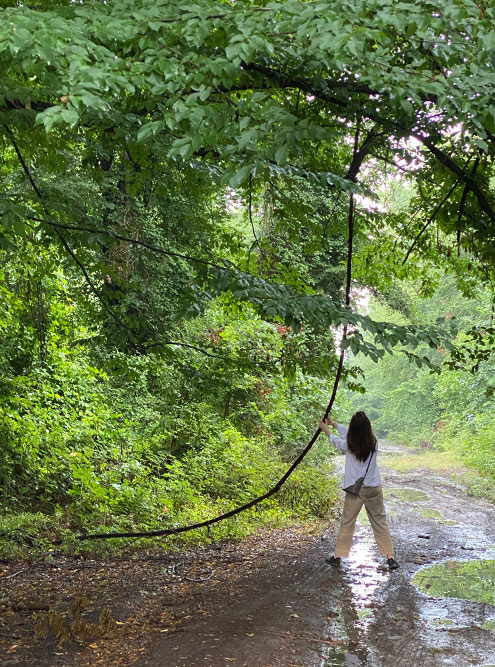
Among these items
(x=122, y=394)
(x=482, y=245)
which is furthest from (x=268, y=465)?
(x=482, y=245)

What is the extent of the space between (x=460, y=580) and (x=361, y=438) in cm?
196

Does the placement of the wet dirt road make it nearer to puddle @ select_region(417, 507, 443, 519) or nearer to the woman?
the woman

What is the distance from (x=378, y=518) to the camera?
7875 mm

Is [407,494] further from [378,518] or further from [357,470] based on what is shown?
[357,470]

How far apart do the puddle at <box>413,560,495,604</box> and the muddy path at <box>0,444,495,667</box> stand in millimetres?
29

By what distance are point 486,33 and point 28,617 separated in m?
5.84

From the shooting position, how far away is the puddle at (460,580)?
21.9ft

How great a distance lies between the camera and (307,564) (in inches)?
321

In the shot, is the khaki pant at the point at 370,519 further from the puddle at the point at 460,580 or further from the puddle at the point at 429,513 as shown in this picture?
the puddle at the point at 429,513

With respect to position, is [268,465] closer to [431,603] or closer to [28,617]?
[431,603]

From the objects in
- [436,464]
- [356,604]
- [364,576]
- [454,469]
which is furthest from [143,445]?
[436,464]

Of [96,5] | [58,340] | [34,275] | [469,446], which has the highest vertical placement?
[96,5]

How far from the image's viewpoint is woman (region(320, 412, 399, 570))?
781cm

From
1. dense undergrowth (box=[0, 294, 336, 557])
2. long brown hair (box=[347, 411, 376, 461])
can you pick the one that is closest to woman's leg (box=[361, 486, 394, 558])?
long brown hair (box=[347, 411, 376, 461])
